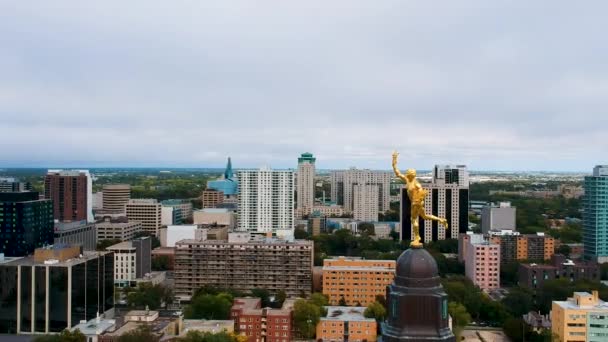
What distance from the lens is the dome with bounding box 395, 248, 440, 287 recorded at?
12984mm

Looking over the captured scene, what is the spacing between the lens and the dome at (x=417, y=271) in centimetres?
1298

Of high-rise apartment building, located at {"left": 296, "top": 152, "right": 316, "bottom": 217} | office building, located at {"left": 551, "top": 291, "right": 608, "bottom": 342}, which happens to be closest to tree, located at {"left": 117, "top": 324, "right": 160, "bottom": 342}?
office building, located at {"left": 551, "top": 291, "right": 608, "bottom": 342}

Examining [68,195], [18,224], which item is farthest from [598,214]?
[68,195]

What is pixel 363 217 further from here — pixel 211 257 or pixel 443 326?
pixel 443 326

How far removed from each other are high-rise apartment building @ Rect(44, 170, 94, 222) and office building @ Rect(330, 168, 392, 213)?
4917 cm

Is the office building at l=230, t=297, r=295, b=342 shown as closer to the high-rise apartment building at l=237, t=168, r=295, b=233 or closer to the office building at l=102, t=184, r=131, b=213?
the high-rise apartment building at l=237, t=168, r=295, b=233

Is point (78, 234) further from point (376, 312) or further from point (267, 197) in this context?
point (376, 312)

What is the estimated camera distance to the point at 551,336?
111ft

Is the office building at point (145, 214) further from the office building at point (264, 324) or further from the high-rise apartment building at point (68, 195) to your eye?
the office building at point (264, 324)

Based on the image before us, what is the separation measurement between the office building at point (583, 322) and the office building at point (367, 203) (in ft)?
228

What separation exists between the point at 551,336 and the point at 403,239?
43.1 meters

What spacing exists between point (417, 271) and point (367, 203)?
9108cm

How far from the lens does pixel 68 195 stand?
3228 inches

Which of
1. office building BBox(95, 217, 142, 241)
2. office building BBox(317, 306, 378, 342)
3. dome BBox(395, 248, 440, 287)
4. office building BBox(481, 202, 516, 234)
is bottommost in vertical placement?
office building BBox(317, 306, 378, 342)
